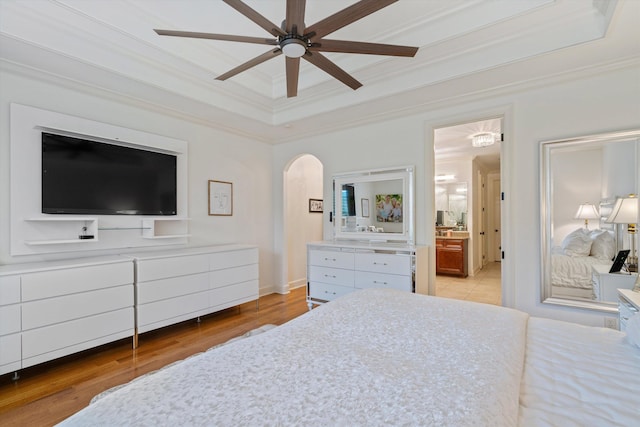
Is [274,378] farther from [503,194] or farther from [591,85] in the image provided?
[591,85]

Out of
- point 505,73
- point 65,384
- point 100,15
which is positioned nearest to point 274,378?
point 65,384

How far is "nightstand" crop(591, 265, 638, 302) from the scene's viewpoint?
8.25ft

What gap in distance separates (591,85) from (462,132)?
201 cm

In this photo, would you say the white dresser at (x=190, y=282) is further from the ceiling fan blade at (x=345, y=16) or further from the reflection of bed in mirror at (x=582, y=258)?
the reflection of bed in mirror at (x=582, y=258)

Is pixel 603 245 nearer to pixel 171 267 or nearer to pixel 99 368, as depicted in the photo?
pixel 171 267

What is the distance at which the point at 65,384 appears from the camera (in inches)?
88.4

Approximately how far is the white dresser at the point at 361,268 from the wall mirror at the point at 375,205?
259mm

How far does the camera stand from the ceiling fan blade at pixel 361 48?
1.87 m

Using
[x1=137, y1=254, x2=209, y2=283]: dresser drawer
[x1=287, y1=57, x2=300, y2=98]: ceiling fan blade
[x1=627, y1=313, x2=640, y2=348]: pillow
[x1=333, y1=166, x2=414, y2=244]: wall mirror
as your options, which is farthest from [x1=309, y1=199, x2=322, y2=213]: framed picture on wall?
[x1=627, y1=313, x2=640, y2=348]: pillow

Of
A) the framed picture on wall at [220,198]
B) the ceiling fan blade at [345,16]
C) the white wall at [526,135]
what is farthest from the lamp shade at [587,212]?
the framed picture on wall at [220,198]

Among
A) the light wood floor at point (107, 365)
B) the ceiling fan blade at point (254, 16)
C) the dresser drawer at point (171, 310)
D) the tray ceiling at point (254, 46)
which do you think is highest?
the tray ceiling at point (254, 46)

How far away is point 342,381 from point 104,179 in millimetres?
3132

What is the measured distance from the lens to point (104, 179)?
299 cm

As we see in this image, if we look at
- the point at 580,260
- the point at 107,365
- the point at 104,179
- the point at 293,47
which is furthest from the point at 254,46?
the point at 580,260
